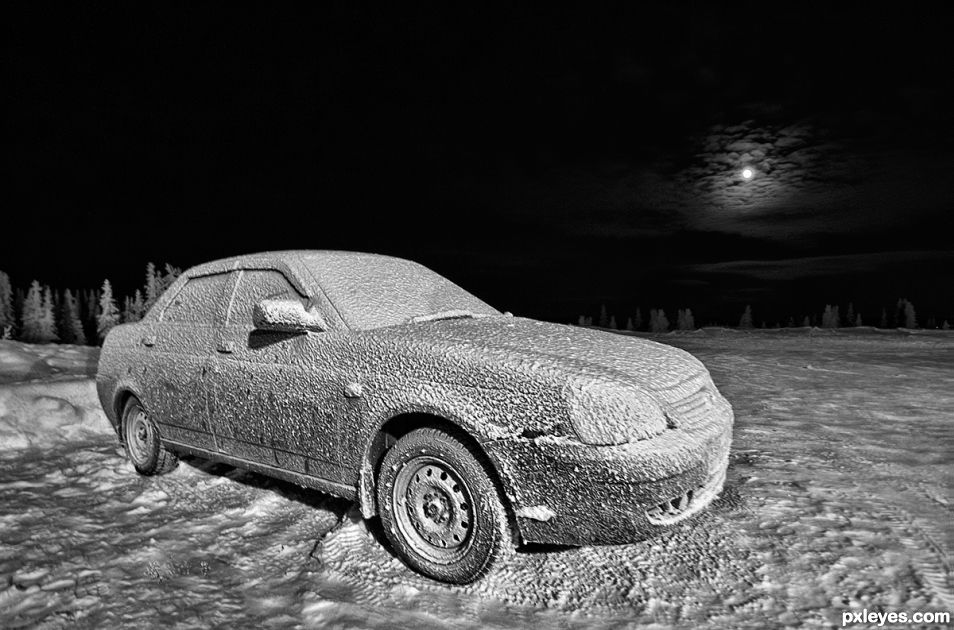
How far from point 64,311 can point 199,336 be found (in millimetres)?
71950

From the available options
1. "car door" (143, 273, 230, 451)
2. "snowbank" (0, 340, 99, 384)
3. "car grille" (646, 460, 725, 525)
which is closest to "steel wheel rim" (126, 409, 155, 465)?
"car door" (143, 273, 230, 451)

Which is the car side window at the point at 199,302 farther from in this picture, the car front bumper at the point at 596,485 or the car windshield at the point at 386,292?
the car front bumper at the point at 596,485

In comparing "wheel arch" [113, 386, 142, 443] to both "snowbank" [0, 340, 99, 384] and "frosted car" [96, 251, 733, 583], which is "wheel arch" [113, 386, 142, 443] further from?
"snowbank" [0, 340, 99, 384]

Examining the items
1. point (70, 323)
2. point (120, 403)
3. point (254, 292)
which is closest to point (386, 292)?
point (254, 292)

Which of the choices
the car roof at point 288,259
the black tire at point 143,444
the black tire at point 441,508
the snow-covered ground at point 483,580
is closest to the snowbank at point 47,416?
the snow-covered ground at point 483,580

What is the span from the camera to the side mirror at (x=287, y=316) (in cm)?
313

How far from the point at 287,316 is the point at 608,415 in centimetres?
189

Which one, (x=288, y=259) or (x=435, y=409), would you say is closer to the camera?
(x=435, y=409)

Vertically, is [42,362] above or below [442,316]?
below

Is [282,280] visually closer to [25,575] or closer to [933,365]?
[25,575]

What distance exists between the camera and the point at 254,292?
12.2 ft

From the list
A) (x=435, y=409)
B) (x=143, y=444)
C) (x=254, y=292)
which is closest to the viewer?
(x=435, y=409)

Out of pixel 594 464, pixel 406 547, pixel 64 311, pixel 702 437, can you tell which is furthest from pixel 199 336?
pixel 64 311

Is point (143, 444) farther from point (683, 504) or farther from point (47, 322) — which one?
point (47, 322)
